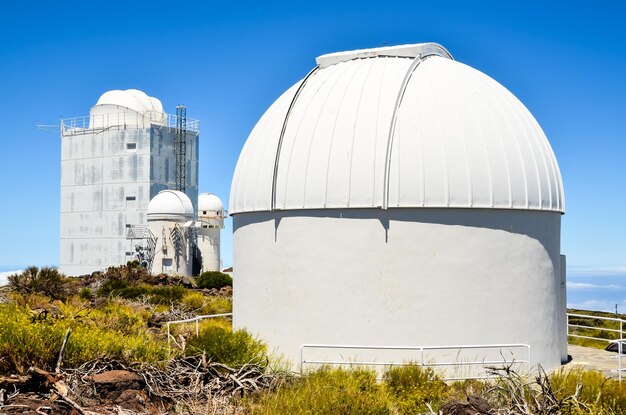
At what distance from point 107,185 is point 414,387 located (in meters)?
40.6

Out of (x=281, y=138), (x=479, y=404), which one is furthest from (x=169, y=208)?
(x=479, y=404)

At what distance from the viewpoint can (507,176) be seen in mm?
11383

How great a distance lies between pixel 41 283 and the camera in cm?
2423

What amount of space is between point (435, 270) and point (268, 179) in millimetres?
3420

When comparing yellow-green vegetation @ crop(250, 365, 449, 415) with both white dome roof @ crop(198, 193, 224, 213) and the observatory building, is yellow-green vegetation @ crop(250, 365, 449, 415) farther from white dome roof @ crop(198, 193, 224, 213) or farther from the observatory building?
white dome roof @ crop(198, 193, 224, 213)

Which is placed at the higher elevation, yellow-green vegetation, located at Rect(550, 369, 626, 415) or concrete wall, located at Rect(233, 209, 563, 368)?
concrete wall, located at Rect(233, 209, 563, 368)

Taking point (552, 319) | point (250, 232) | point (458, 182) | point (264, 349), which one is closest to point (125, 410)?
point (264, 349)

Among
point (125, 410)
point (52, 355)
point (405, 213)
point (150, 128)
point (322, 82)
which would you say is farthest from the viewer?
point (150, 128)

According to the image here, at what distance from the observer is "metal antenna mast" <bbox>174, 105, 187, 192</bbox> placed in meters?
47.4

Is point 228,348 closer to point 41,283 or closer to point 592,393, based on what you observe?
point 592,393

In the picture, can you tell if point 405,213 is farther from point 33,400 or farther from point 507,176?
point 33,400

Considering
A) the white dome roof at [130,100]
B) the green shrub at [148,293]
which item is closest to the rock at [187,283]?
the green shrub at [148,293]

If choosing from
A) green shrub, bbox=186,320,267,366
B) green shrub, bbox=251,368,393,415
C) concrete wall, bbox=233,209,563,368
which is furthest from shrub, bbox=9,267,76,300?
green shrub, bbox=251,368,393,415

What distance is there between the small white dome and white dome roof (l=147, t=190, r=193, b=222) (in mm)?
8416
